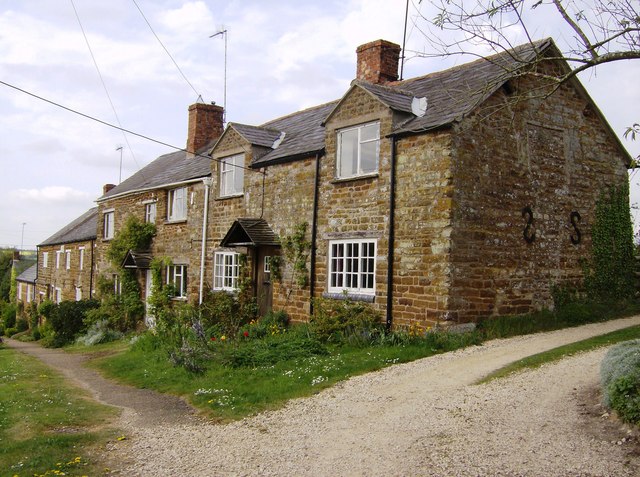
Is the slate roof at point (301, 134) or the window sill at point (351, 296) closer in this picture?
the window sill at point (351, 296)

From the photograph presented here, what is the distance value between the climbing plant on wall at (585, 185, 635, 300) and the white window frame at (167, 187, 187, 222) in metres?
14.4

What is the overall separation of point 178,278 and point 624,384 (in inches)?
733

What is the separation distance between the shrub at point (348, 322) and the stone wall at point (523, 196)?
1.99 metres

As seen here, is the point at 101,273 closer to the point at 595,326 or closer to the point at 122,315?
the point at 122,315

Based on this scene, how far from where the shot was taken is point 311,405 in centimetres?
938

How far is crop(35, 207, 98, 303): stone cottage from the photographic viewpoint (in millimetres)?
33281

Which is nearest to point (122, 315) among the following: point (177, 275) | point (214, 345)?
point (177, 275)

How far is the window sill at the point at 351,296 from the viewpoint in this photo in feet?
47.7

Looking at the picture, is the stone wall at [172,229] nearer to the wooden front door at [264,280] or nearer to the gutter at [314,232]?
the wooden front door at [264,280]

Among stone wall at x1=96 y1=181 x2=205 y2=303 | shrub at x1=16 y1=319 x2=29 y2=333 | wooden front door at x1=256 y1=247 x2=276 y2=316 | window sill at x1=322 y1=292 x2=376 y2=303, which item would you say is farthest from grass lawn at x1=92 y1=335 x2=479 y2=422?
shrub at x1=16 y1=319 x2=29 y2=333

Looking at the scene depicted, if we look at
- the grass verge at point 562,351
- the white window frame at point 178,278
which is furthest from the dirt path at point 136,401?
the white window frame at point 178,278

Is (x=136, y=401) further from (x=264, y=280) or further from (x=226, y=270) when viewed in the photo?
(x=226, y=270)

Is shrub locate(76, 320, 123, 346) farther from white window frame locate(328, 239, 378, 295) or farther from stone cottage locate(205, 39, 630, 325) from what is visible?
white window frame locate(328, 239, 378, 295)

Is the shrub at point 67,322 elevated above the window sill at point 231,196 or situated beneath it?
situated beneath
